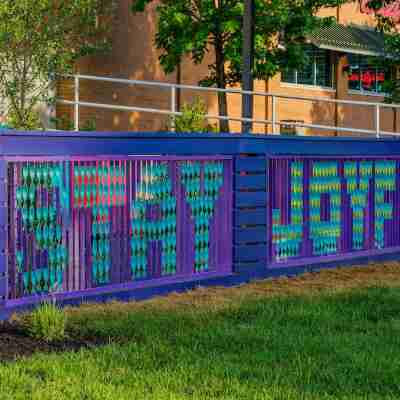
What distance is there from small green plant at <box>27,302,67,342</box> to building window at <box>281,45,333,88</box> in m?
30.3

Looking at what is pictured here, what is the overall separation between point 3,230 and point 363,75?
33.2 metres

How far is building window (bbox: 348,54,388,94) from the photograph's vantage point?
41531 mm

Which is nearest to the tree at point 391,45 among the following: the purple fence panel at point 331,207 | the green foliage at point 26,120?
the green foliage at point 26,120

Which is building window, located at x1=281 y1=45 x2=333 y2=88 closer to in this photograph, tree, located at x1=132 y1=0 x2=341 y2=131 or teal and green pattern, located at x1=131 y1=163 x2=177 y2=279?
tree, located at x1=132 y1=0 x2=341 y2=131

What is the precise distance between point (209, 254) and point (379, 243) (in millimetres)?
3864

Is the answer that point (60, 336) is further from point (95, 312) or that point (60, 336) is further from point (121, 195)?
point (121, 195)

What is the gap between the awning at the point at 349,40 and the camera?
3606 cm

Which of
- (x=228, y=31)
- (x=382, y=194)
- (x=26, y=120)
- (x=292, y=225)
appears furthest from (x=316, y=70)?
(x=292, y=225)

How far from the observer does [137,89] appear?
30.9 meters

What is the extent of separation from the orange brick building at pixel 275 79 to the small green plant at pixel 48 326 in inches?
746

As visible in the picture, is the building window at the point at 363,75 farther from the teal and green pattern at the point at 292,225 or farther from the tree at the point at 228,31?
the teal and green pattern at the point at 292,225

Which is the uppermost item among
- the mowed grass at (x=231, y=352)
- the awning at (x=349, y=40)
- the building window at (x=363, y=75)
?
the awning at (x=349, y=40)

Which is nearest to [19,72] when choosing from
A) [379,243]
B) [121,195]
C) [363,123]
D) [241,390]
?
[379,243]

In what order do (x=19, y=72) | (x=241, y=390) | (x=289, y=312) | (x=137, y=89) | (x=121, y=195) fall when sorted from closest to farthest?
(x=241, y=390) < (x=289, y=312) < (x=121, y=195) < (x=19, y=72) < (x=137, y=89)
